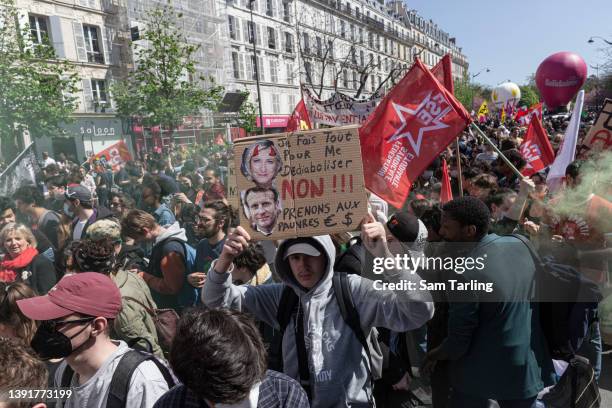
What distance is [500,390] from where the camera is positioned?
244 centimetres

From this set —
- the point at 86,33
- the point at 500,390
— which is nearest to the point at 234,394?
the point at 500,390

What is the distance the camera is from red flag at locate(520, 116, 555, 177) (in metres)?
6.01

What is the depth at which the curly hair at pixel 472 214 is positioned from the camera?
249cm

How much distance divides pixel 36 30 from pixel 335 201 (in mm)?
25848

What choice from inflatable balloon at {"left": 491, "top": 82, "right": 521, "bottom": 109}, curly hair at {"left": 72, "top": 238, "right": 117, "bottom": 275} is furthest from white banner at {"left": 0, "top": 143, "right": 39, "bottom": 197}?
inflatable balloon at {"left": 491, "top": 82, "right": 521, "bottom": 109}

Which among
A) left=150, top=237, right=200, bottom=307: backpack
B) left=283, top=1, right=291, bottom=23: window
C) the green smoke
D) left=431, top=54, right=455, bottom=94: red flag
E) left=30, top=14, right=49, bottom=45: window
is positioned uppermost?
left=283, top=1, right=291, bottom=23: window

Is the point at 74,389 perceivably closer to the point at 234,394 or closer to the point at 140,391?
the point at 140,391

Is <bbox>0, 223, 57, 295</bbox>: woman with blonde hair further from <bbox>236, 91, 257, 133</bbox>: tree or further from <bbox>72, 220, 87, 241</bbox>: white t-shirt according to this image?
<bbox>236, 91, 257, 133</bbox>: tree

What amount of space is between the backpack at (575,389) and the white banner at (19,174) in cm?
609

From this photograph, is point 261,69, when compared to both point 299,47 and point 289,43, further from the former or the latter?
point 299,47

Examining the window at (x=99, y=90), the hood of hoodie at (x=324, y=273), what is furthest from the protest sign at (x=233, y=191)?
the window at (x=99, y=90)

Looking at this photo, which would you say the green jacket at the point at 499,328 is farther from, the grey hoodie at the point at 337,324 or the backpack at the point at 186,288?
the backpack at the point at 186,288

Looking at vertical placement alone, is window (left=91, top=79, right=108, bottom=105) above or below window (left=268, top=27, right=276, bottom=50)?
below

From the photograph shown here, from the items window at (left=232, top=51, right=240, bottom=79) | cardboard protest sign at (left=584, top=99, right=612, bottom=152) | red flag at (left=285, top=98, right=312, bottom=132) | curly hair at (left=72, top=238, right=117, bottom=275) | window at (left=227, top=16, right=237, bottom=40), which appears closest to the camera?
curly hair at (left=72, top=238, right=117, bottom=275)
